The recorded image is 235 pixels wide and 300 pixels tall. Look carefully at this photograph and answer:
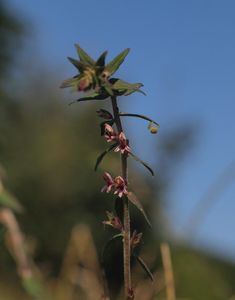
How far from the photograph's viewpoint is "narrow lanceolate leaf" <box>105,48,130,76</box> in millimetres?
867

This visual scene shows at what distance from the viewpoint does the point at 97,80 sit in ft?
2.73

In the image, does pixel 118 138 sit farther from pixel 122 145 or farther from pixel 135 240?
pixel 135 240

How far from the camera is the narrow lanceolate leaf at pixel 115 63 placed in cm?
87

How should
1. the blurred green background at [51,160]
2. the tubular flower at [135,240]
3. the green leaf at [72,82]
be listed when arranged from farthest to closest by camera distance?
1. the blurred green background at [51,160]
2. the tubular flower at [135,240]
3. the green leaf at [72,82]

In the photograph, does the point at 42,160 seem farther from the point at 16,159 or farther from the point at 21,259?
the point at 21,259

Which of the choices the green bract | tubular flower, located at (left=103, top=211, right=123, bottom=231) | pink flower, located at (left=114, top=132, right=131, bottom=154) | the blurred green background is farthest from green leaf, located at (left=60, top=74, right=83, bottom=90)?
the blurred green background

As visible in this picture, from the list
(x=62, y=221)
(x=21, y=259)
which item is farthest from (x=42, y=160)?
(x=21, y=259)

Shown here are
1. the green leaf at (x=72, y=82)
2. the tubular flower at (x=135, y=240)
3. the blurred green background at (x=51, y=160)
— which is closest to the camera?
the green leaf at (x=72, y=82)

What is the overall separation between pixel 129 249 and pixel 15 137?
60.4ft

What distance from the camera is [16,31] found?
1580 centimetres

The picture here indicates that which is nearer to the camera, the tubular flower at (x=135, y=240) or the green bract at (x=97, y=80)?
the green bract at (x=97, y=80)

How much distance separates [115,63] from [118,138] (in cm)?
9

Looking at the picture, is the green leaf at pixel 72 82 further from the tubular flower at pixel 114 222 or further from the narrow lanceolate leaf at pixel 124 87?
the tubular flower at pixel 114 222

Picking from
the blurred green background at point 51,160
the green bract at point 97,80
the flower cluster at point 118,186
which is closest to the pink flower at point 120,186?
the flower cluster at point 118,186
